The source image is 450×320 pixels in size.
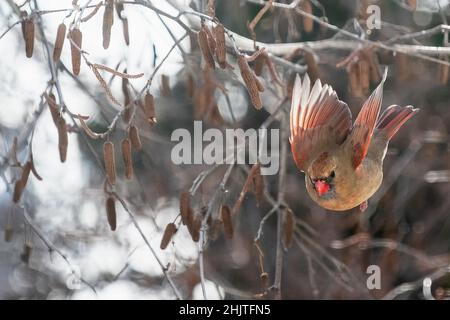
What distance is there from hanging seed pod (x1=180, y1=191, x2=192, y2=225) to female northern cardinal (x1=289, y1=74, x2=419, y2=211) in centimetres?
32

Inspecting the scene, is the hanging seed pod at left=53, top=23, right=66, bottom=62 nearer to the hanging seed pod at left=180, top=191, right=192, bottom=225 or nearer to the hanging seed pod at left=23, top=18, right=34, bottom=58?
the hanging seed pod at left=23, top=18, right=34, bottom=58

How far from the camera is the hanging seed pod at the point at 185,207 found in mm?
2418

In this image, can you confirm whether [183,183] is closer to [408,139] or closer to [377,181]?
[408,139]

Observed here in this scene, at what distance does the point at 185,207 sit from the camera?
95.4 inches

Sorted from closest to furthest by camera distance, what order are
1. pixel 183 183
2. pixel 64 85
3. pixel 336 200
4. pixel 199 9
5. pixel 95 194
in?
pixel 336 200 < pixel 199 9 < pixel 64 85 < pixel 95 194 < pixel 183 183

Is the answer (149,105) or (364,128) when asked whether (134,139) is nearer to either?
(149,105)

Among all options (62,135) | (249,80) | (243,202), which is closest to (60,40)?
(62,135)

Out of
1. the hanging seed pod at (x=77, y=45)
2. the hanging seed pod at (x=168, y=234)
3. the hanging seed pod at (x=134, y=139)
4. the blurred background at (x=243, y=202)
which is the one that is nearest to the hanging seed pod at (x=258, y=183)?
the hanging seed pod at (x=168, y=234)

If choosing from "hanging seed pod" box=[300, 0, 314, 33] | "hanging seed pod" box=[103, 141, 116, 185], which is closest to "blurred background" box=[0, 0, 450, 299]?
"hanging seed pod" box=[300, 0, 314, 33]

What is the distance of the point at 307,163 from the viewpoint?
2416 mm

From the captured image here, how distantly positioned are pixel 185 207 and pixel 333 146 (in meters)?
0.43
